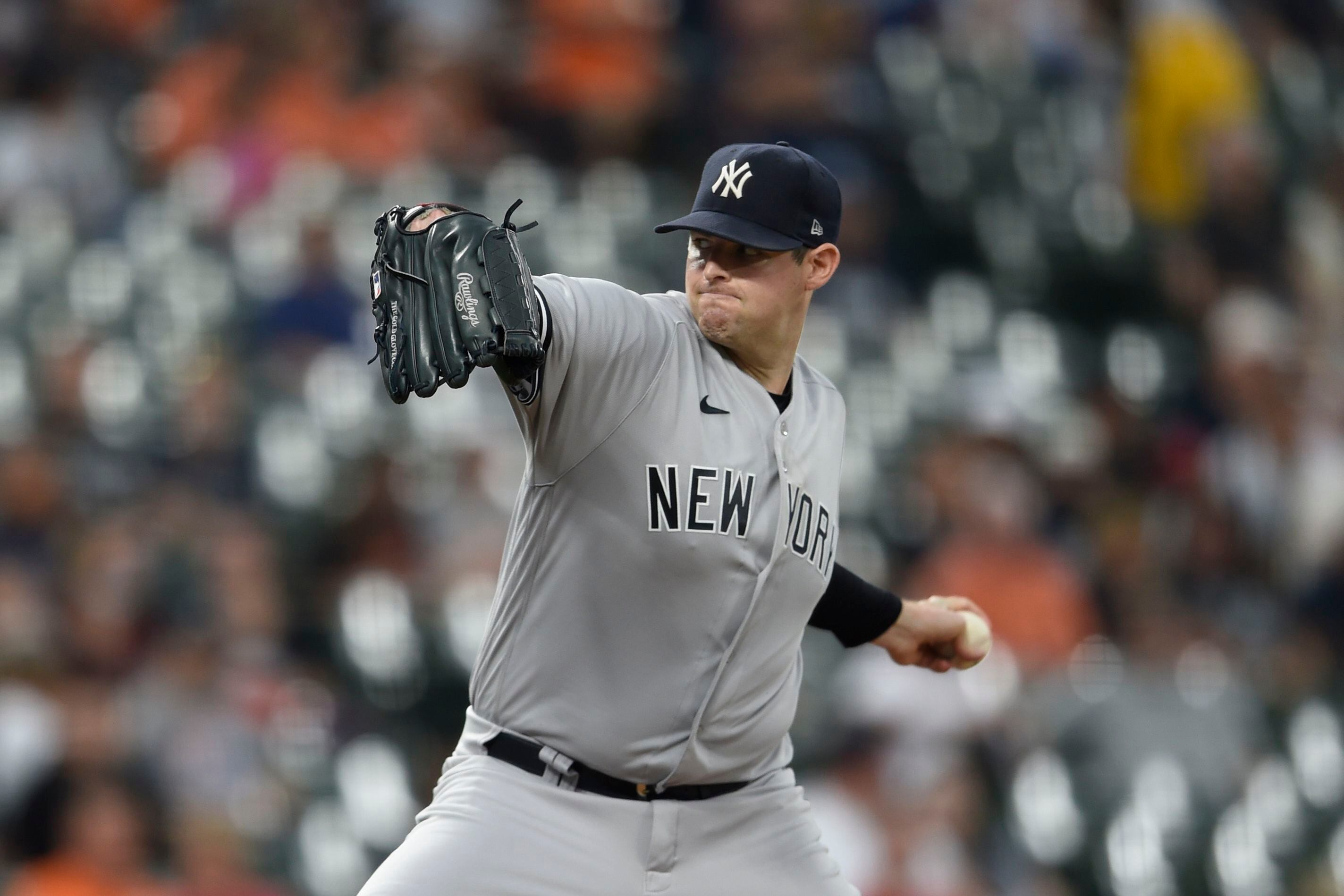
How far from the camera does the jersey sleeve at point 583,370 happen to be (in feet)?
9.50

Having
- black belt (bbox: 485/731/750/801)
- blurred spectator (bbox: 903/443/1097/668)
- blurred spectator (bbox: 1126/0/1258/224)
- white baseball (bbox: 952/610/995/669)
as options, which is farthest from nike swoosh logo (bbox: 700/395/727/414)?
blurred spectator (bbox: 1126/0/1258/224)

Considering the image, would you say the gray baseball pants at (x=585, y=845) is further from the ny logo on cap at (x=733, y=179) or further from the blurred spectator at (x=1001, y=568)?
the blurred spectator at (x=1001, y=568)

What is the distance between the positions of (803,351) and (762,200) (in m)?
4.10

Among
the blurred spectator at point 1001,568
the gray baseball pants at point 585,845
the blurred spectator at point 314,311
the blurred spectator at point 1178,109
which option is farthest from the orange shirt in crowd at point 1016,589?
the gray baseball pants at point 585,845

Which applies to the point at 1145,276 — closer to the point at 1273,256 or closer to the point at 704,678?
the point at 1273,256

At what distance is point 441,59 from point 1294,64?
4653mm

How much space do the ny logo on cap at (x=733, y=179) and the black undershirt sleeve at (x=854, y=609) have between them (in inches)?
30.8

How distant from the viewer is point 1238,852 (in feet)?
20.7

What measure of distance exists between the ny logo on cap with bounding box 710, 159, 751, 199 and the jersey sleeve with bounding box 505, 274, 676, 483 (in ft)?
0.78

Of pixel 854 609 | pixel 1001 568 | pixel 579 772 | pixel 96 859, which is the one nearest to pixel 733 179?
pixel 854 609

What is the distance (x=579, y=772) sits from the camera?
3.12 m

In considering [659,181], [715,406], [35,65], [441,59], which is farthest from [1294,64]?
[715,406]

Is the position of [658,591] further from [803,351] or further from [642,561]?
[803,351]

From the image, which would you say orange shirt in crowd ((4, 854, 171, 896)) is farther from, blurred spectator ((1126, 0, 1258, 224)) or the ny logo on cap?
blurred spectator ((1126, 0, 1258, 224))
